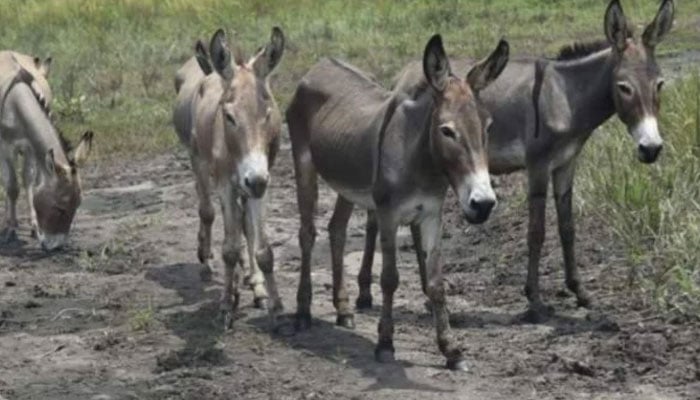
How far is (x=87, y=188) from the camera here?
15.6 metres

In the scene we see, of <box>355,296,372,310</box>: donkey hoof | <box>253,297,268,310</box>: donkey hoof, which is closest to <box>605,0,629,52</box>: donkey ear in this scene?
<box>355,296,372,310</box>: donkey hoof

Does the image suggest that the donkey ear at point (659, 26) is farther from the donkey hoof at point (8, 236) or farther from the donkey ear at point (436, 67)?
the donkey hoof at point (8, 236)

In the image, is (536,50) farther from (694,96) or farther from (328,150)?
(328,150)

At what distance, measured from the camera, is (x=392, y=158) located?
905cm

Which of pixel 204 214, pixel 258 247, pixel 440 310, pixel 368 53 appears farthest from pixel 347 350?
pixel 368 53

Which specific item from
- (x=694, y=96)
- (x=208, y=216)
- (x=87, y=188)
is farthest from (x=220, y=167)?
(x=87, y=188)

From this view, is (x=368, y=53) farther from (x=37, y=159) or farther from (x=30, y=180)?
(x=37, y=159)

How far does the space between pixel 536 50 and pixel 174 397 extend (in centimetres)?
1432

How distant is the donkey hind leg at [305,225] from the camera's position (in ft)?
33.2

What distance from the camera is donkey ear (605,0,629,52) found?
10203mm

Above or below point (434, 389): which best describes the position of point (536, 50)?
above

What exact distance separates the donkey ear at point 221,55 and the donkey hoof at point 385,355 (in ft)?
6.42

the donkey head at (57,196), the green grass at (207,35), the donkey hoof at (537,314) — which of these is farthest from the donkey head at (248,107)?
the green grass at (207,35)

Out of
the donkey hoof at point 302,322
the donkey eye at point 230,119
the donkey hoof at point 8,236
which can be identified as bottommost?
the donkey hoof at point 302,322
